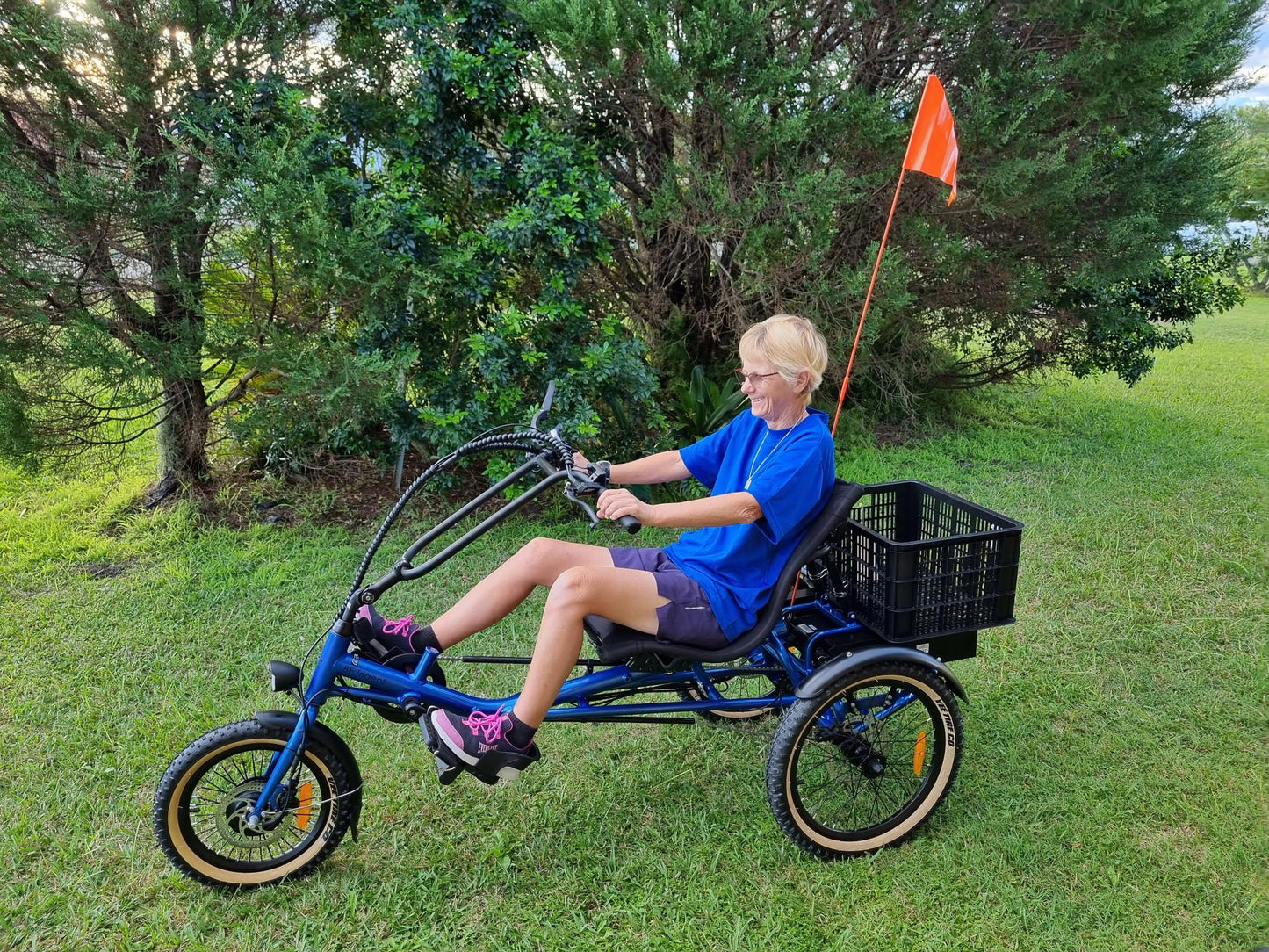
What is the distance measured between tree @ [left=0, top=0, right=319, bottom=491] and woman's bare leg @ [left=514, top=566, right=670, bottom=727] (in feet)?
9.93

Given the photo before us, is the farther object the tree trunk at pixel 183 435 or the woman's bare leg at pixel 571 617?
the tree trunk at pixel 183 435

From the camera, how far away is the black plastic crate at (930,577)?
2.46 m

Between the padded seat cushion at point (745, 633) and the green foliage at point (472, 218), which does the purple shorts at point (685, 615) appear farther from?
the green foliage at point (472, 218)

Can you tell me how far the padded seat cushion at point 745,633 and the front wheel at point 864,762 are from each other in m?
0.27

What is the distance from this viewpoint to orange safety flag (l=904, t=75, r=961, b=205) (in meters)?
3.12

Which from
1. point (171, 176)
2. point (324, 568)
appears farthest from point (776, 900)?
point (171, 176)

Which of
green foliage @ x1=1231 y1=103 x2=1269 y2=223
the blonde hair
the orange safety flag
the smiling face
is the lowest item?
the smiling face

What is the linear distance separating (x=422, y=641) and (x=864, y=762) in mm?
1457

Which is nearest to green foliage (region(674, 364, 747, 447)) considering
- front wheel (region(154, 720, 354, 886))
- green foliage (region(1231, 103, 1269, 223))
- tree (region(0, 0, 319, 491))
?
tree (region(0, 0, 319, 491))

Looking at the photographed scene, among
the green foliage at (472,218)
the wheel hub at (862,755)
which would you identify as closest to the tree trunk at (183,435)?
the green foliage at (472,218)

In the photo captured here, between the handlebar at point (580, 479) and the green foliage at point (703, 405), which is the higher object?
the handlebar at point (580, 479)

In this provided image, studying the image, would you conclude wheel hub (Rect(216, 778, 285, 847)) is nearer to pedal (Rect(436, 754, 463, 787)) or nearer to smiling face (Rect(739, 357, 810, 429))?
pedal (Rect(436, 754, 463, 787))

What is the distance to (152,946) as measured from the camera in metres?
2.29

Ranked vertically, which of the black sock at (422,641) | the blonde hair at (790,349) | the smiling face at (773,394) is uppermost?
the blonde hair at (790,349)
